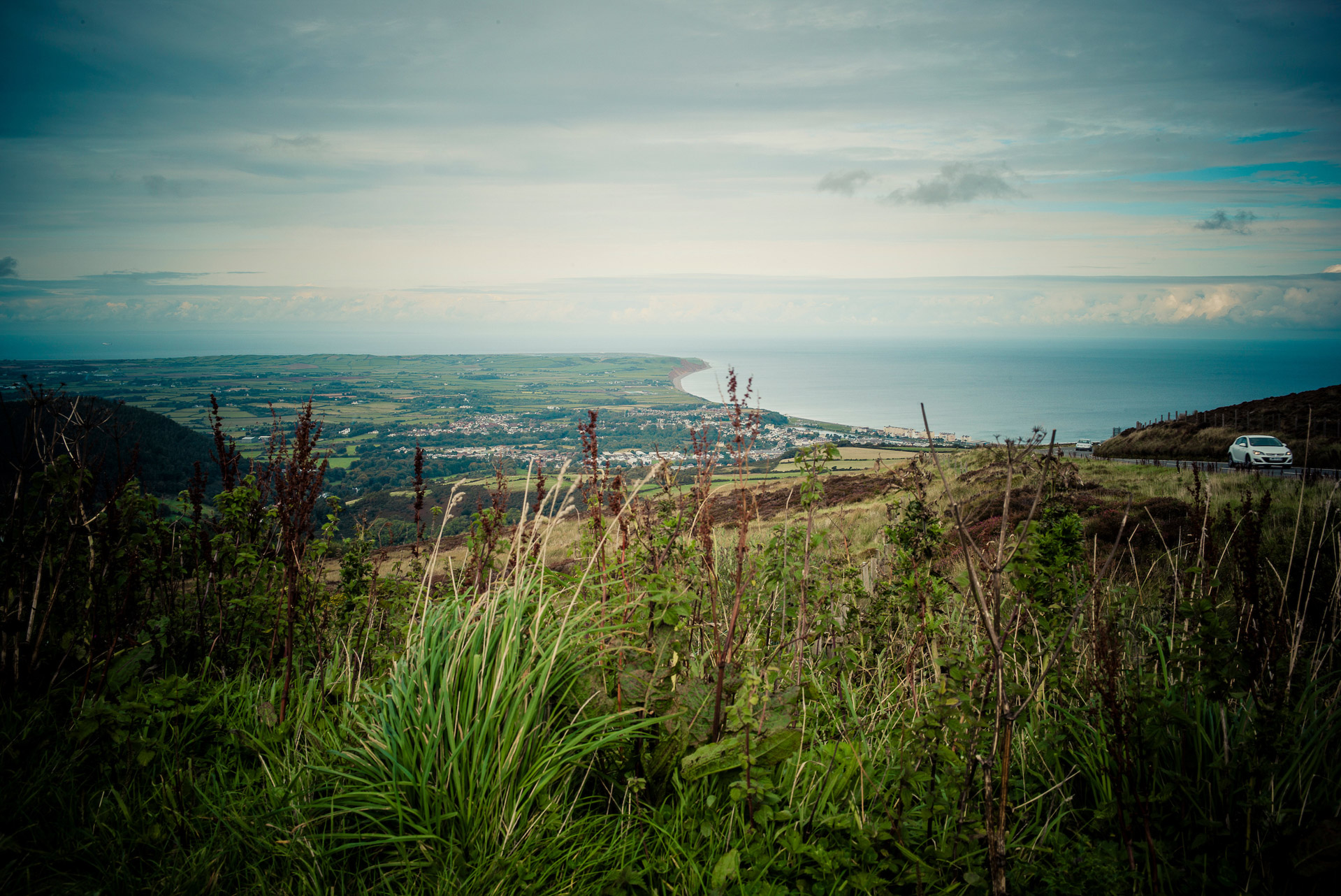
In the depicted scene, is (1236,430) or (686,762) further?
(1236,430)

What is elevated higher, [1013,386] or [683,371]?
[683,371]

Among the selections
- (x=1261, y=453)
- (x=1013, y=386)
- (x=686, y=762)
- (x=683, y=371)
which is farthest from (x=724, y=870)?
(x=1013, y=386)

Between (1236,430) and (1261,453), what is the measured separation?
795cm

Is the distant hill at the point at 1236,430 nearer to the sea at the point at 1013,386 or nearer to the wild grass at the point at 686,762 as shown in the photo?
the sea at the point at 1013,386

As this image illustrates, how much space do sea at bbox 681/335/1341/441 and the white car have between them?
4.88 m

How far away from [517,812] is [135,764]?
1647 millimetres

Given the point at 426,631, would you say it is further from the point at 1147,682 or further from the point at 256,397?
the point at 256,397

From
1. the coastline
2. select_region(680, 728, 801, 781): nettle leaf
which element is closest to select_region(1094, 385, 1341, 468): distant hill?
select_region(680, 728, 801, 781): nettle leaf

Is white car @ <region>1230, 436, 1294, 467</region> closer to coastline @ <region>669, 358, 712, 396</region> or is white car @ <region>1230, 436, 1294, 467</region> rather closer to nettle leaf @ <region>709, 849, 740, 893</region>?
nettle leaf @ <region>709, 849, 740, 893</region>

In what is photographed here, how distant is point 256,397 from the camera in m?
33.3

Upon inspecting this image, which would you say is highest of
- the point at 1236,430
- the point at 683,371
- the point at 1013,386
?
the point at 683,371

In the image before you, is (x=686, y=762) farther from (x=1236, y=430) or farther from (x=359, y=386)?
(x=359, y=386)

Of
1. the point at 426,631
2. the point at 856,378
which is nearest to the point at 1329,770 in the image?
the point at 426,631

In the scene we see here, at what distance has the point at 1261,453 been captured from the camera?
18.3 metres
